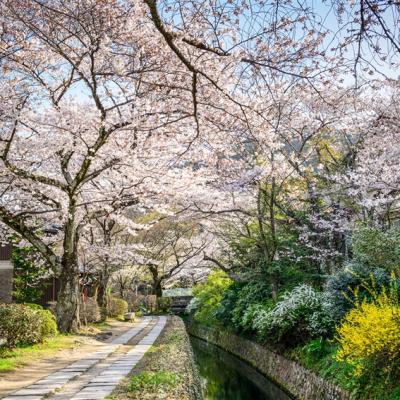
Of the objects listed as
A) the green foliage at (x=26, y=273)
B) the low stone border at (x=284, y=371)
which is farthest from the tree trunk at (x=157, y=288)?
the low stone border at (x=284, y=371)

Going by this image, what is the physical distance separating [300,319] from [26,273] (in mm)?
14198

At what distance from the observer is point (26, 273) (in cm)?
2056

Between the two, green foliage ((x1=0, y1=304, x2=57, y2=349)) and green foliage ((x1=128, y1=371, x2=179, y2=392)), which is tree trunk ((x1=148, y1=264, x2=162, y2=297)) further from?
green foliage ((x1=128, y1=371, x2=179, y2=392))

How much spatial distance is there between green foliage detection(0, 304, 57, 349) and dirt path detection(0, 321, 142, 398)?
866 millimetres

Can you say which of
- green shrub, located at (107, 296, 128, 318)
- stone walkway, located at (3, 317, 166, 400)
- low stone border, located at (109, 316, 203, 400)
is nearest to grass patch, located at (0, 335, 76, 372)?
stone walkway, located at (3, 317, 166, 400)

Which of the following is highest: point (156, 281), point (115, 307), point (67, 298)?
point (156, 281)

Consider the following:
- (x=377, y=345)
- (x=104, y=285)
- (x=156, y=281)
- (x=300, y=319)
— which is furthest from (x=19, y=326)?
(x=156, y=281)

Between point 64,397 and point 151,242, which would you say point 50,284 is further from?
point 64,397

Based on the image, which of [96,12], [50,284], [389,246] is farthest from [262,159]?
[50,284]

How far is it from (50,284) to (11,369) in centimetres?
1429

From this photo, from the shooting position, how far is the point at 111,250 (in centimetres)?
1939

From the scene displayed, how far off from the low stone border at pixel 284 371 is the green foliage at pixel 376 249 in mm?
2679

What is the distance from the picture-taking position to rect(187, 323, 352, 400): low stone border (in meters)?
8.05

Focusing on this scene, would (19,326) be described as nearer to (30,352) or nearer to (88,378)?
(30,352)
